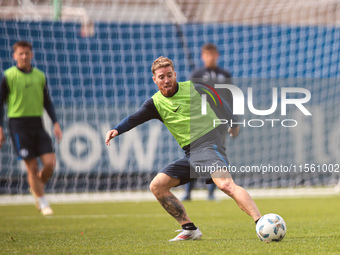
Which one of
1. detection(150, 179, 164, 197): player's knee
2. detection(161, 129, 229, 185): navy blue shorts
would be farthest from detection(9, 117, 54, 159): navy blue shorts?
detection(161, 129, 229, 185): navy blue shorts

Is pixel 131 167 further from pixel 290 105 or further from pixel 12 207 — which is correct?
pixel 290 105

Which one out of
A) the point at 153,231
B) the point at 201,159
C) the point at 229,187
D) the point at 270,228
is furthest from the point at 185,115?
the point at 153,231

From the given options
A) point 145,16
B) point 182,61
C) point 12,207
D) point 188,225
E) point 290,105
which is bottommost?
point 12,207

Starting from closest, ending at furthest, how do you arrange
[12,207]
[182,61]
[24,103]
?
[24,103] < [12,207] < [182,61]

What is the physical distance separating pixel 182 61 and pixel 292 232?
9.30 metres

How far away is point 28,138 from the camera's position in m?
7.83

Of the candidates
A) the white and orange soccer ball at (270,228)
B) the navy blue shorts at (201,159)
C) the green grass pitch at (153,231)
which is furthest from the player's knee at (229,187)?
the green grass pitch at (153,231)

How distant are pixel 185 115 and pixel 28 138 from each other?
3.57 m

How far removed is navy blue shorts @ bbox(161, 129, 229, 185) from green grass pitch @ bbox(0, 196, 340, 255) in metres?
0.60

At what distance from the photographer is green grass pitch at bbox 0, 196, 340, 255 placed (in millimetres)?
4285

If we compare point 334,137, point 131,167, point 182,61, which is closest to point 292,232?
point 131,167

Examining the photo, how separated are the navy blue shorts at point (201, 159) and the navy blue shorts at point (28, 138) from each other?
134 inches

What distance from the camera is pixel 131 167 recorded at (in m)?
12.1

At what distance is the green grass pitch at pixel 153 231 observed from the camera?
429 cm
